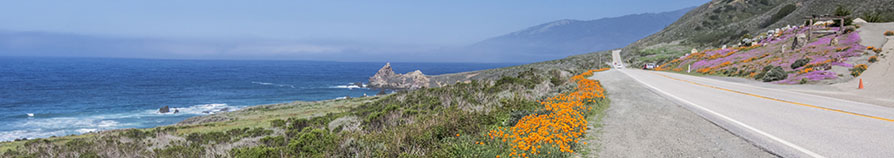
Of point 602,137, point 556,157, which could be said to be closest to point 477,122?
point 602,137

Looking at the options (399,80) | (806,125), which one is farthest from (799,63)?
(399,80)

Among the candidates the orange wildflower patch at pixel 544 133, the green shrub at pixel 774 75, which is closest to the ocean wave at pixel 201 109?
the orange wildflower patch at pixel 544 133

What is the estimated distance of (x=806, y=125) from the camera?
25.8 feet

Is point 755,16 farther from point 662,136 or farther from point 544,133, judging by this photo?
point 544,133

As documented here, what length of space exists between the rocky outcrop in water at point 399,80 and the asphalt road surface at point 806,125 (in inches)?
2898

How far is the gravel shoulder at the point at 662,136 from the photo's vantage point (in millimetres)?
6230

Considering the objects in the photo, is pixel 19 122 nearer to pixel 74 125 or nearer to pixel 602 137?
pixel 74 125

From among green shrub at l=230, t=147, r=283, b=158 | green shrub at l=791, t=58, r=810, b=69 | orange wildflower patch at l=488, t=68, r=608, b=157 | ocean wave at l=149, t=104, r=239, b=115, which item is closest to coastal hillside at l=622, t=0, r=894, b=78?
green shrub at l=791, t=58, r=810, b=69

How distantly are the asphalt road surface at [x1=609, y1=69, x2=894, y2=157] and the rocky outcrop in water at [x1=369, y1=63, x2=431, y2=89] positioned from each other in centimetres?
7362

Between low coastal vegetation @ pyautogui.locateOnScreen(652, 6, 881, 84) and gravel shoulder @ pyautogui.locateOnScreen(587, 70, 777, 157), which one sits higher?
low coastal vegetation @ pyautogui.locateOnScreen(652, 6, 881, 84)

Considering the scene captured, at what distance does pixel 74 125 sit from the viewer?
137 ft

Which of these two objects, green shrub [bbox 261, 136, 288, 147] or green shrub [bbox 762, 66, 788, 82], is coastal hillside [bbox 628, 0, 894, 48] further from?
green shrub [bbox 261, 136, 288, 147]

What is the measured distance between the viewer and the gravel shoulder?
623 centimetres

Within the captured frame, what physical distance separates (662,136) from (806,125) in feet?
10.4
